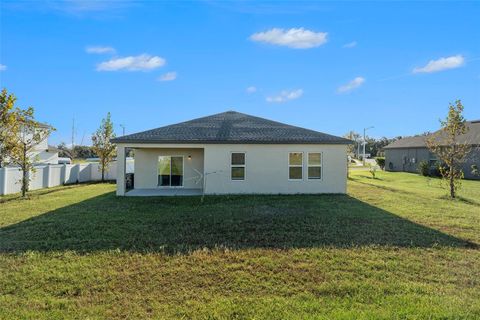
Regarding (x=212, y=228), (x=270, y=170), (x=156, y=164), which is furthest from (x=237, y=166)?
(x=212, y=228)

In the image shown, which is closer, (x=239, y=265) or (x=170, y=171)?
(x=239, y=265)

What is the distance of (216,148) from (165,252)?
31.5ft

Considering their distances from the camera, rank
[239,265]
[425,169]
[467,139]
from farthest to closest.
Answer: [425,169]
[467,139]
[239,265]

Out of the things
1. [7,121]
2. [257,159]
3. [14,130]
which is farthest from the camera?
[257,159]

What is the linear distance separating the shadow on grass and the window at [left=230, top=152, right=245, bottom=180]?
3.26m

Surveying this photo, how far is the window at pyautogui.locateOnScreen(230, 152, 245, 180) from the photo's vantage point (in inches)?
632

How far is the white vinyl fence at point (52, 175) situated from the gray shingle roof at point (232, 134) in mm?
6105

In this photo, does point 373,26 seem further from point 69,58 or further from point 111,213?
point 69,58

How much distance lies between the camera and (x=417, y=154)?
35500 mm

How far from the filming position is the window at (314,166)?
645 inches

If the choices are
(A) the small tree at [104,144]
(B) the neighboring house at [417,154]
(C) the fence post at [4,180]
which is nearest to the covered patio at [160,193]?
(C) the fence post at [4,180]

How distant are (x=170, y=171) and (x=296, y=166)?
7.05 metres

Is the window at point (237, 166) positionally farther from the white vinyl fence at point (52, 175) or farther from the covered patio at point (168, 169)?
the white vinyl fence at point (52, 175)

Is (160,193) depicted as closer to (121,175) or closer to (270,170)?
(121,175)
